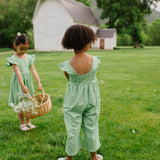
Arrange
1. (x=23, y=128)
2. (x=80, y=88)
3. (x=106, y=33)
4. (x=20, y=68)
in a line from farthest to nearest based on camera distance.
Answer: (x=106, y=33) < (x=23, y=128) < (x=20, y=68) < (x=80, y=88)

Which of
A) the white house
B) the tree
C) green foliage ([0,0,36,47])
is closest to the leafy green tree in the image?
the tree

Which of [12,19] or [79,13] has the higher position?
[79,13]

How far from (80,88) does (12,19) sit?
31340 millimetres

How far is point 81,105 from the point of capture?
2.12 m

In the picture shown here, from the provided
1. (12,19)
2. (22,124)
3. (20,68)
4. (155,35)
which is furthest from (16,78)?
(155,35)

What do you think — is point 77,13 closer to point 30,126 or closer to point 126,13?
point 126,13

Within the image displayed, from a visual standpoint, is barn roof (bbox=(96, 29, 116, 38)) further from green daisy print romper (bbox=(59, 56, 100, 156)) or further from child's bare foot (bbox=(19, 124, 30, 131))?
green daisy print romper (bbox=(59, 56, 100, 156))

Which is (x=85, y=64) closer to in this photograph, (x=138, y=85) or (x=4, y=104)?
(x=4, y=104)

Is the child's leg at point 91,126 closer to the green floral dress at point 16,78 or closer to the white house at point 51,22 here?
the green floral dress at point 16,78

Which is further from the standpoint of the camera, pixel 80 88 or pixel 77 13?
pixel 77 13

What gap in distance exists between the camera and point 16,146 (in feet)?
9.05

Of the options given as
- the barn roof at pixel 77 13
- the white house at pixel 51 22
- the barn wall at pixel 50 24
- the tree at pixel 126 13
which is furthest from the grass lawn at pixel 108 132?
the tree at pixel 126 13

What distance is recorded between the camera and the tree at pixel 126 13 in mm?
31484

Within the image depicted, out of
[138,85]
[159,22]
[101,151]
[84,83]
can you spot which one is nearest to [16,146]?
[101,151]
